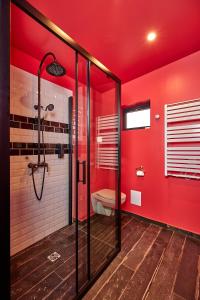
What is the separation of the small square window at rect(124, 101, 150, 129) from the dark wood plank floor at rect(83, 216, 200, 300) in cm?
175

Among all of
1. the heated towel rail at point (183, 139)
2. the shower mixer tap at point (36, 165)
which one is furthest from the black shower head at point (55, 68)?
the heated towel rail at point (183, 139)

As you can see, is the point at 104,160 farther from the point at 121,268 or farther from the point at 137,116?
the point at 121,268

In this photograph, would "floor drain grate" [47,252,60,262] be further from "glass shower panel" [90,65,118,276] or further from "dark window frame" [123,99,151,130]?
"dark window frame" [123,99,151,130]

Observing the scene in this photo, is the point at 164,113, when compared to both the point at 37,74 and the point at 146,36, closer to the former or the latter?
the point at 146,36

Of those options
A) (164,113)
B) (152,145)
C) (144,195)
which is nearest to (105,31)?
(164,113)

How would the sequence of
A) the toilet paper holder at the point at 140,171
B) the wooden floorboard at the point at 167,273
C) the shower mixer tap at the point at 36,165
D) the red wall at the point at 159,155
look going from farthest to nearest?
the toilet paper holder at the point at 140,171
the red wall at the point at 159,155
the shower mixer tap at the point at 36,165
the wooden floorboard at the point at 167,273

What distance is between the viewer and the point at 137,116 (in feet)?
8.69

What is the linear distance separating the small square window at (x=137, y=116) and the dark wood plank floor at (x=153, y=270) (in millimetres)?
1753

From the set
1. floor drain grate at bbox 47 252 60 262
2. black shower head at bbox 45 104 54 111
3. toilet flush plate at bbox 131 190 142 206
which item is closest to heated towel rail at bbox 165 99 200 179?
toilet flush plate at bbox 131 190 142 206

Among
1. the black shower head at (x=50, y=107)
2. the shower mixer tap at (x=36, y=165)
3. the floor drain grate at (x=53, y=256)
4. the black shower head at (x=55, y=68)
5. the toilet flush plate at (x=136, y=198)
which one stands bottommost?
the floor drain grate at (x=53, y=256)

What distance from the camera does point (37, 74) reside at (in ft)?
6.39

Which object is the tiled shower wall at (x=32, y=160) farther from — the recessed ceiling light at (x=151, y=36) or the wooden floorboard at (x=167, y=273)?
the wooden floorboard at (x=167, y=273)

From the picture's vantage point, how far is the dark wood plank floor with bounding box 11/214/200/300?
1278 millimetres

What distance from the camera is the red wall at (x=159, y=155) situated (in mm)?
2002
